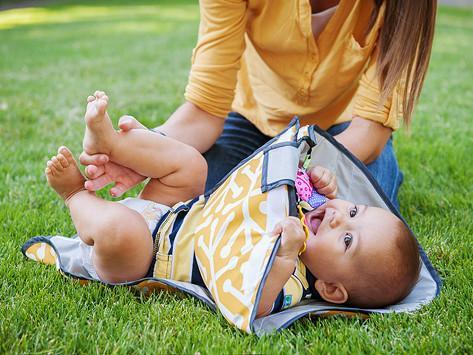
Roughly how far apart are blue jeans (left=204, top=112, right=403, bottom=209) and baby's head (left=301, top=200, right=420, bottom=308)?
2.10 feet

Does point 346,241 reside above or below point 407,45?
below

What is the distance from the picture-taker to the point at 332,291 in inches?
67.1

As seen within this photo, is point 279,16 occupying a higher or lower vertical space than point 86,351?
higher

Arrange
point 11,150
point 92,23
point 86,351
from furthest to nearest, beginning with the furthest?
1. point 92,23
2. point 11,150
3. point 86,351

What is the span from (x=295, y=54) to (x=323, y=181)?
0.58 meters

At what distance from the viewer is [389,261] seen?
5.34 feet

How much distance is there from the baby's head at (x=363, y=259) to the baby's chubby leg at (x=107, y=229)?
0.45m

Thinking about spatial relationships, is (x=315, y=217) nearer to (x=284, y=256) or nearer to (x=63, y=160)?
(x=284, y=256)

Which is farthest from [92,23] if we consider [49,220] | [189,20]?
[49,220]

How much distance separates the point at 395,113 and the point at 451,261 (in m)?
0.55

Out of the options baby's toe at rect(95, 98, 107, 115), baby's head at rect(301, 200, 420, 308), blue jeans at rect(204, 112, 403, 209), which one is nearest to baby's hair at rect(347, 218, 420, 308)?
baby's head at rect(301, 200, 420, 308)

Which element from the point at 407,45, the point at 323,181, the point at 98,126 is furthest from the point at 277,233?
the point at 407,45

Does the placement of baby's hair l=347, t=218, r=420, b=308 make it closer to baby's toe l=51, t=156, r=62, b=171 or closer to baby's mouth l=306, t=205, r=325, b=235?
baby's mouth l=306, t=205, r=325, b=235

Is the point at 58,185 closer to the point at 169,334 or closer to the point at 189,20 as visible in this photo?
the point at 169,334
